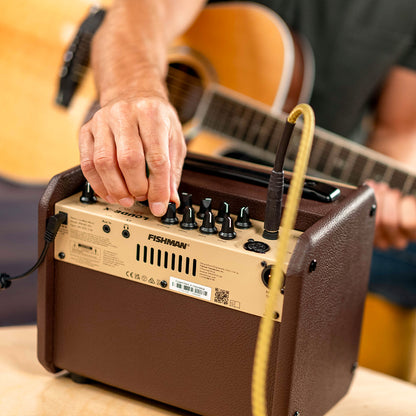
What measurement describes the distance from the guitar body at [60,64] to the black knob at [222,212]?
789 millimetres

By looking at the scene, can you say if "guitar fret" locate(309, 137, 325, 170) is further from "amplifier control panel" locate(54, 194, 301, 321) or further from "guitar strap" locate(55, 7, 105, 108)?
"amplifier control panel" locate(54, 194, 301, 321)

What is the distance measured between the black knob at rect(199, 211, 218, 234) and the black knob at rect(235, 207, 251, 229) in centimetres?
3

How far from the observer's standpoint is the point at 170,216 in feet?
2.11

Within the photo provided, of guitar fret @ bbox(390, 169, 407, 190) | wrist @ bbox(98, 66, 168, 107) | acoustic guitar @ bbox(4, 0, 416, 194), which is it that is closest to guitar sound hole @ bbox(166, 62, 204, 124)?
A: acoustic guitar @ bbox(4, 0, 416, 194)

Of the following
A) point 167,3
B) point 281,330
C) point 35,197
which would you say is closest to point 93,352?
point 281,330

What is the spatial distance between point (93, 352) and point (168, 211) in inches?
7.5

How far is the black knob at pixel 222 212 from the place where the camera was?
647 mm

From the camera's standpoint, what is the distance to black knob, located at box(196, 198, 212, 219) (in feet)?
2.14

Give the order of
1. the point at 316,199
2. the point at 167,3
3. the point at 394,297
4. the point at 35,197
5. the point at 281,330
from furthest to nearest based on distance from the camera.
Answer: the point at 35,197, the point at 394,297, the point at 167,3, the point at 316,199, the point at 281,330

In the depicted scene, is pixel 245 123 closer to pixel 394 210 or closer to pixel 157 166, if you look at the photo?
pixel 394 210

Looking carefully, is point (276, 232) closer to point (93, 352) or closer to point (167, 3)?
point (93, 352)

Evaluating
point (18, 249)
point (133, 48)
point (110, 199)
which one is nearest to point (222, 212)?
point (110, 199)

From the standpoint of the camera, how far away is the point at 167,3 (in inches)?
47.3

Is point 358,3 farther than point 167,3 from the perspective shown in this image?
Yes
